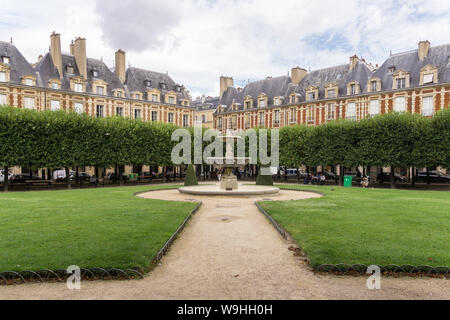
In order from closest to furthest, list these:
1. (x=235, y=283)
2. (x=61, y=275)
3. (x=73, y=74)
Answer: (x=235, y=283) < (x=61, y=275) < (x=73, y=74)

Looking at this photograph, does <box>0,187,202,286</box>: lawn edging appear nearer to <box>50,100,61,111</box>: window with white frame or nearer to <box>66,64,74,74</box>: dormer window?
<box>50,100,61,111</box>: window with white frame

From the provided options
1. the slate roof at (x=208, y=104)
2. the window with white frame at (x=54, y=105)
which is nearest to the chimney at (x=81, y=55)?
the window with white frame at (x=54, y=105)

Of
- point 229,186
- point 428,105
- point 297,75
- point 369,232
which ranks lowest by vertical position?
point 369,232

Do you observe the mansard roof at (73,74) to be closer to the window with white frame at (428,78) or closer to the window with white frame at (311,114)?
the window with white frame at (311,114)

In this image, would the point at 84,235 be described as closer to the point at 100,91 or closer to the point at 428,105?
the point at 100,91

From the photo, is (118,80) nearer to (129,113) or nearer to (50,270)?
(129,113)

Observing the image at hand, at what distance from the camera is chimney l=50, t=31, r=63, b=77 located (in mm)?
37844

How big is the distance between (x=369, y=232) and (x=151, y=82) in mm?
43846

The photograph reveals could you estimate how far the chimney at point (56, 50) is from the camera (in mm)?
37844

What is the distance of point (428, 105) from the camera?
34906 millimetres

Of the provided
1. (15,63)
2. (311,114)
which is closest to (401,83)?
(311,114)

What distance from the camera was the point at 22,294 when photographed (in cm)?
500
